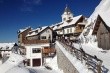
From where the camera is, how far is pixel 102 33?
32.8 metres

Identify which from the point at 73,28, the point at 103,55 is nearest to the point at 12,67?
the point at 103,55

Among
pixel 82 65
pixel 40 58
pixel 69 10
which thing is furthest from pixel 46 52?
pixel 69 10

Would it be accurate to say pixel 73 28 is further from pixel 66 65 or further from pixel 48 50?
pixel 66 65

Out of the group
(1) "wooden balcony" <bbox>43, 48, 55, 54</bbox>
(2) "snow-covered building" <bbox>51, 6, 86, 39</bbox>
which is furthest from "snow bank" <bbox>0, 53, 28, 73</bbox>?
(2) "snow-covered building" <bbox>51, 6, 86, 39</bbox>

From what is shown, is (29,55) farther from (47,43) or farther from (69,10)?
(69,10)

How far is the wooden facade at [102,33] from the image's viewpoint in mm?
30453

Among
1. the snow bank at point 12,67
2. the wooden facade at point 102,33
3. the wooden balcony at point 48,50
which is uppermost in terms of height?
the wooden facade at point 102,33

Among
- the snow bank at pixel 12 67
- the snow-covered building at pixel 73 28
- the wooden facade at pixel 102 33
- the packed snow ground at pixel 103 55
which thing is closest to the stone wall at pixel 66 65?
the packed snow ground at pixel 103 55

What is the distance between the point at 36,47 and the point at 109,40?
3737 centimetres

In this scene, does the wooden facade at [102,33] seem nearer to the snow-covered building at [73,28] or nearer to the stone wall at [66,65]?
the stone wall at [66,65]

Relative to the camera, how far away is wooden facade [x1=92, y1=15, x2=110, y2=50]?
3045 centimetres

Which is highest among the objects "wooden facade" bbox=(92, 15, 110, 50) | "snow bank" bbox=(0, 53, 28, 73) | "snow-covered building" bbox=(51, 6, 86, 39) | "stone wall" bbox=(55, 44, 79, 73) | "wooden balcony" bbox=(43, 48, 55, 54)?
"snow-covered building" bbox=(51, 6, 86, 39)

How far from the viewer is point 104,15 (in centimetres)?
3002

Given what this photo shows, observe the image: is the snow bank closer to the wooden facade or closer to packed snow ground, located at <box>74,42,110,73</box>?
packed snow ground, located at <box>74,42,110,73</box>
